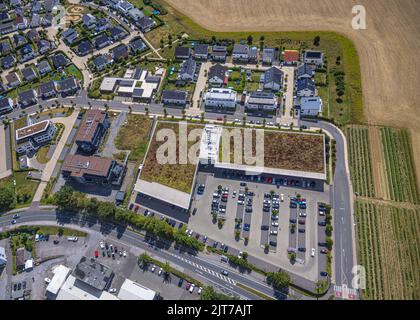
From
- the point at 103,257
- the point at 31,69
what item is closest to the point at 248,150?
the point at 103,257

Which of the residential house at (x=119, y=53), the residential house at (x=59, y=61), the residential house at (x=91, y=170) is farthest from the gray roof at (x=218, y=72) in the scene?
the residential house at (x=59, y=61)

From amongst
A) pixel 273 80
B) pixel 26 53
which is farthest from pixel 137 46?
pixel 273 80

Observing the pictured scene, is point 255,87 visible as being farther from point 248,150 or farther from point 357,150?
point 357,150

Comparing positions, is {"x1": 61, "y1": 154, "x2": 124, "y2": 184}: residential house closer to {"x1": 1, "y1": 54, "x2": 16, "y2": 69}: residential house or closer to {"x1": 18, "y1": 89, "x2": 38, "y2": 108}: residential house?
{"x1": 18, "y1": 89, "x2": 38, "y2": 108}: residential house

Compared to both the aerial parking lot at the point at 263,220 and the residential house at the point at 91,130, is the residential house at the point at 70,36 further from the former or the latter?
the aerial parking lot at the point at 263,220

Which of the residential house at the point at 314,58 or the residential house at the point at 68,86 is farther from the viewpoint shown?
the residential house at the point at 68,86

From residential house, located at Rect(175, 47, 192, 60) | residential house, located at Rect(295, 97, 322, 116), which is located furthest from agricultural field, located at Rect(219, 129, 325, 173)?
residential house, located at Rect(175, 47, 192, 60)
